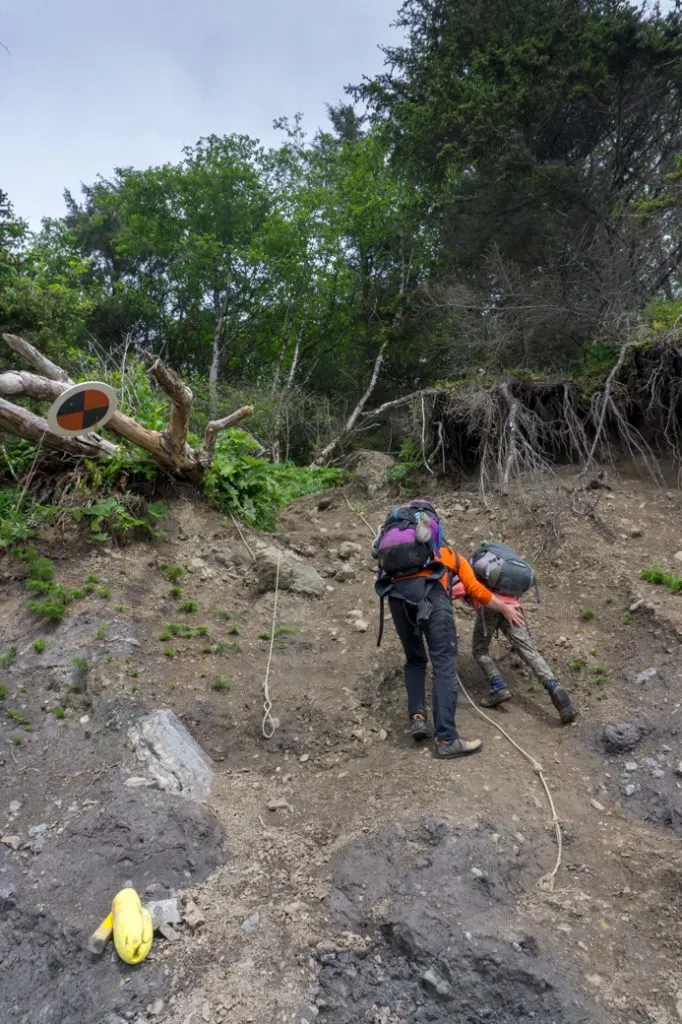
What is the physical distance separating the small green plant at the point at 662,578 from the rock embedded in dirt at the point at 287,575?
364 cm

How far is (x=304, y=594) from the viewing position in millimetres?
8289

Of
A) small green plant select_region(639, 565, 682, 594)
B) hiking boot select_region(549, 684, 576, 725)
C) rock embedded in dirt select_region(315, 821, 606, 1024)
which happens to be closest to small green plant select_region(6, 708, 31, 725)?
rock embedded in dirt select_region(315, 821, 606, 1024)

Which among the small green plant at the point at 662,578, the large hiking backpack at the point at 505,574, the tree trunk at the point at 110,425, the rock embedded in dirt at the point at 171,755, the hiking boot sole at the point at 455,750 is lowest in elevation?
the hiking boot sole at the point at 455,750

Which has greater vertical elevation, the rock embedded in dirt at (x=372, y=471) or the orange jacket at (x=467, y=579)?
the rock embedded in dirt at (x=372, y=471)

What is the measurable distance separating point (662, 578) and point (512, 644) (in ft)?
6.97

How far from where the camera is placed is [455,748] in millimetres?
5348

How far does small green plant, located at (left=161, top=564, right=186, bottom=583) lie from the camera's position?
7.83m

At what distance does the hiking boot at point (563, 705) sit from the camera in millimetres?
5914

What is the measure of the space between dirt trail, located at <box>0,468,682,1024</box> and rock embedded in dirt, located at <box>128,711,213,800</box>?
13 centimetres

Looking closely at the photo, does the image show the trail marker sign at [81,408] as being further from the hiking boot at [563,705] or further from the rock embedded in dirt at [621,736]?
the rock embedded in dirt at [621,736]

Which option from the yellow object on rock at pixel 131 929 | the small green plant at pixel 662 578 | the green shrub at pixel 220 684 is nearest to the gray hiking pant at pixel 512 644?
the small green plant at pixel 662 578

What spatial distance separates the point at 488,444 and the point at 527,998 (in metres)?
7.05

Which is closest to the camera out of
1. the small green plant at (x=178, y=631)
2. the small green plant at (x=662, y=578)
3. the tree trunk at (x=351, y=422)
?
the small green plant at (x=178, y=631)

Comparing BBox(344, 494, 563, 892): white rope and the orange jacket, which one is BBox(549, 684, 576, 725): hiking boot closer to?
BBox(344, 494, 563, 892): white rope
